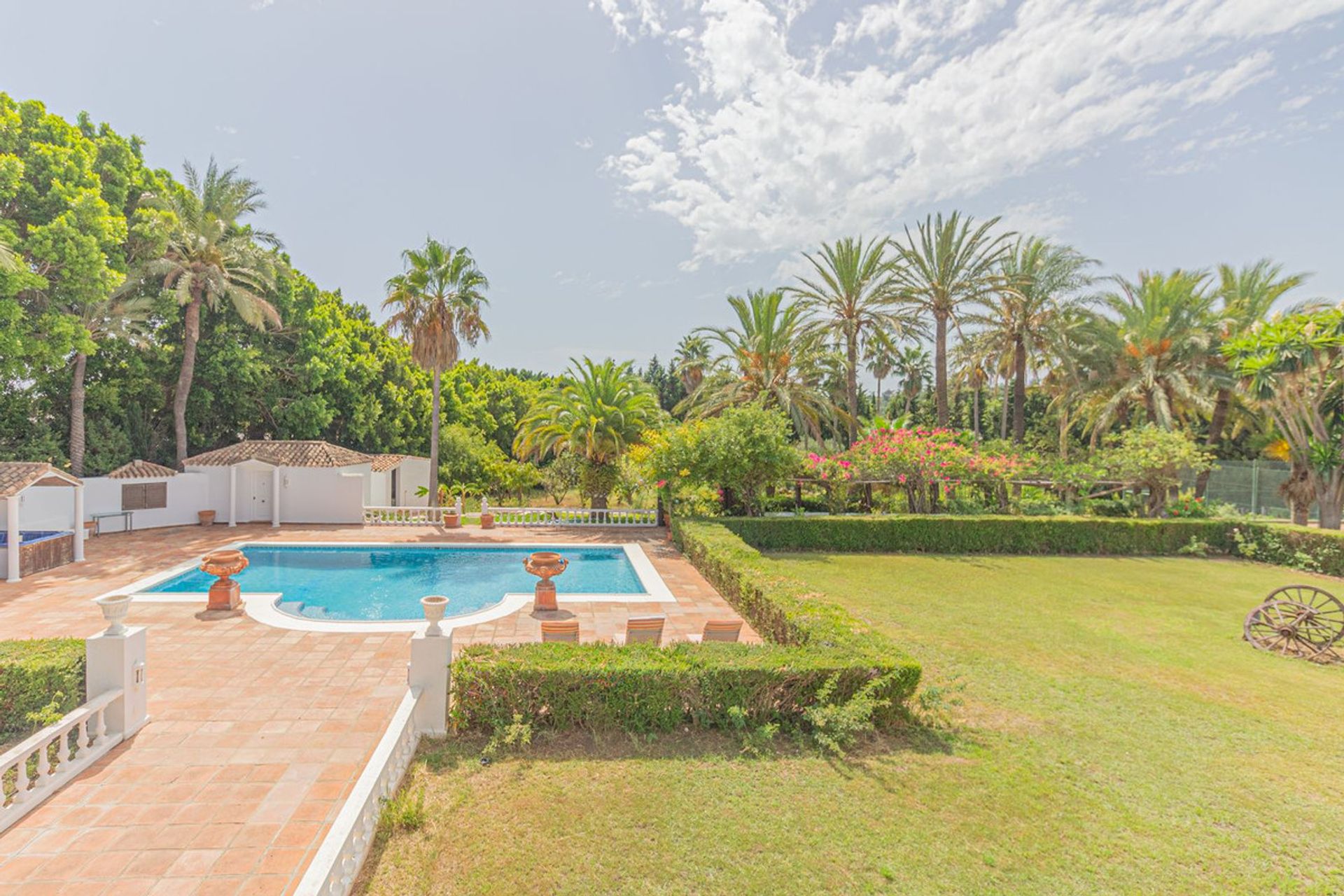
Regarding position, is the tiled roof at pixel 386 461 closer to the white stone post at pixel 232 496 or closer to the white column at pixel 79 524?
the white stone post at pixel 232 496

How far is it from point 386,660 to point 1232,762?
9.76 m

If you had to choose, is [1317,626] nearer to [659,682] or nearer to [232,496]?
[659,682]

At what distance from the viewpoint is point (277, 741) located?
5684 mm

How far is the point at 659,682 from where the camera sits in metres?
6.06

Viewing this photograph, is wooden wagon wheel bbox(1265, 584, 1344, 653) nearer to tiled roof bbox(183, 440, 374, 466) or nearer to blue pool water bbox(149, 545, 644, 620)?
blue pool water bbox(149, 545, 644, 620)

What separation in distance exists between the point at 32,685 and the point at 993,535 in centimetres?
2021

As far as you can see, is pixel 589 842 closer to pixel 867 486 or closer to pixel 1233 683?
pixel 1233 683

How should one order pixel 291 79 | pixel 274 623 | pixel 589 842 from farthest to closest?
pixel 291 79
pixel 274 623
pixel 589 842

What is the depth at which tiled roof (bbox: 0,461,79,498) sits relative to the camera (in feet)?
39.6

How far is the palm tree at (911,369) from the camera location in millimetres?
51094

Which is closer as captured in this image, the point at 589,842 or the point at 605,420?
the point at 589,842

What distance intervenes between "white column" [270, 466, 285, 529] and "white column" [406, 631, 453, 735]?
1768 centimetres

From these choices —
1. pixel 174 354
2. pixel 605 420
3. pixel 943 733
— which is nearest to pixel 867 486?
pixel 605 420

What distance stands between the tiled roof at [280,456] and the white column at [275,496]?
0.99ft
